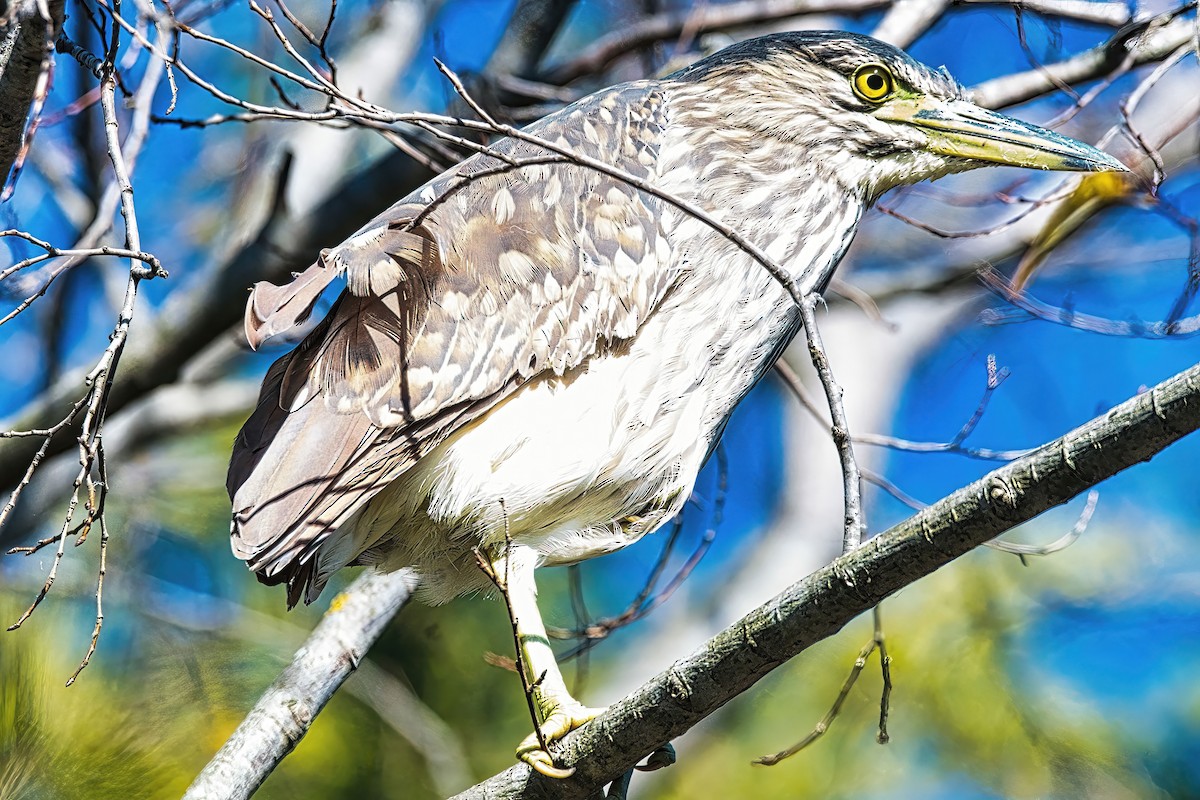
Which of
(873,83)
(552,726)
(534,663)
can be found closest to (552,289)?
(534,663)

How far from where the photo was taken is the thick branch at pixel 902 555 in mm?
1343

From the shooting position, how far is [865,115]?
2.74 m

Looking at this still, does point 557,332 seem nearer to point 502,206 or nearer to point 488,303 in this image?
point 488,303

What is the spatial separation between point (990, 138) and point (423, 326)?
51.6 inches

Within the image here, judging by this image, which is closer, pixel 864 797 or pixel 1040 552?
pixel 1040 552

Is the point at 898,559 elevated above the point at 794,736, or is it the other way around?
the point at 794,736

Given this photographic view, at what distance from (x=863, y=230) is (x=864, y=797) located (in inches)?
103

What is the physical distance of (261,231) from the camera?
3.29 meters

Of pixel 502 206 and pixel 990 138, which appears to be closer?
pixel 502 206

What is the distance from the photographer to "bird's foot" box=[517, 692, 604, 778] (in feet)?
6.20

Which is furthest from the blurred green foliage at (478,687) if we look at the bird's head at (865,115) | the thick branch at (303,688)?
the bird's head at (865,115)

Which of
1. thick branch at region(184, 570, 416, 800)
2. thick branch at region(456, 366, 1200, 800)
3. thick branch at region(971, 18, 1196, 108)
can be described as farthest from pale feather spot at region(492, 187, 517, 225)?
thick branch at region(971, 18, 1196, 108)

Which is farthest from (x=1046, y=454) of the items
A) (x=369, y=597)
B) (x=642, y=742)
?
(x=369, y=597)

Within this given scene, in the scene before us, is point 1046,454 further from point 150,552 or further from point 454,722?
point 150,552
